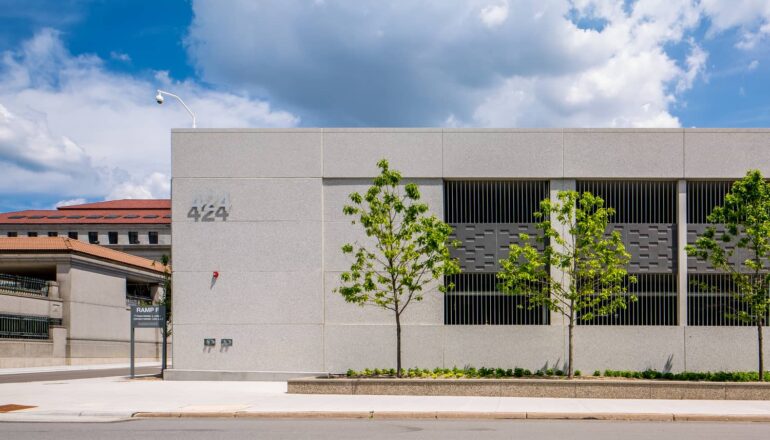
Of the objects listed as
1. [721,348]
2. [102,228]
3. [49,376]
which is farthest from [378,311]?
[102,228]

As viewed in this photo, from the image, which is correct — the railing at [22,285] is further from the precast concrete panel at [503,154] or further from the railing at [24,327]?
the precast concrete panel at [503,154]

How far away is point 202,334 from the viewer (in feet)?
86.2

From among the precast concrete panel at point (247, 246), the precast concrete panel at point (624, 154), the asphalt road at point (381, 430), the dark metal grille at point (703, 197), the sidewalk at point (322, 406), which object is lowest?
the sidewalk at point (322, 406)

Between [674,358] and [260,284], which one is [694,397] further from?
[260,284]

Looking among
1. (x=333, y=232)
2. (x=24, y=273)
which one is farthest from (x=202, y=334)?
(x=24, y=273)

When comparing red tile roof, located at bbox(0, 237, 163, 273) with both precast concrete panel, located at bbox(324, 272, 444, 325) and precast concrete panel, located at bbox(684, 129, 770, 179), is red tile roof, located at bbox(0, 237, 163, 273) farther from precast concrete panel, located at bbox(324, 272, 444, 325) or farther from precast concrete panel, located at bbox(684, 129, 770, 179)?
precast concrete panel, located at bbox(684, 129, 770, 179)

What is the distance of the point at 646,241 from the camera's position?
85.5ft

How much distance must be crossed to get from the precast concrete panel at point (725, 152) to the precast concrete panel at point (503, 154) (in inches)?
175

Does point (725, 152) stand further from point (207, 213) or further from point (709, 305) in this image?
point (207, 213)

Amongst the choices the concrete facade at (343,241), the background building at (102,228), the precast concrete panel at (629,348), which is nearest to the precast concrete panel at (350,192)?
the concrete facade at (343,241)

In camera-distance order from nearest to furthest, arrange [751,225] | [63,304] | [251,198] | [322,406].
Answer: [322,406] < [751,225] < [251,198] < [63,304]

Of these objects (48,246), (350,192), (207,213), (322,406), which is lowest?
(322,406)

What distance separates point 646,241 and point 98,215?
86.6 metres

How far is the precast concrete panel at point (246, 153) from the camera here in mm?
26391
